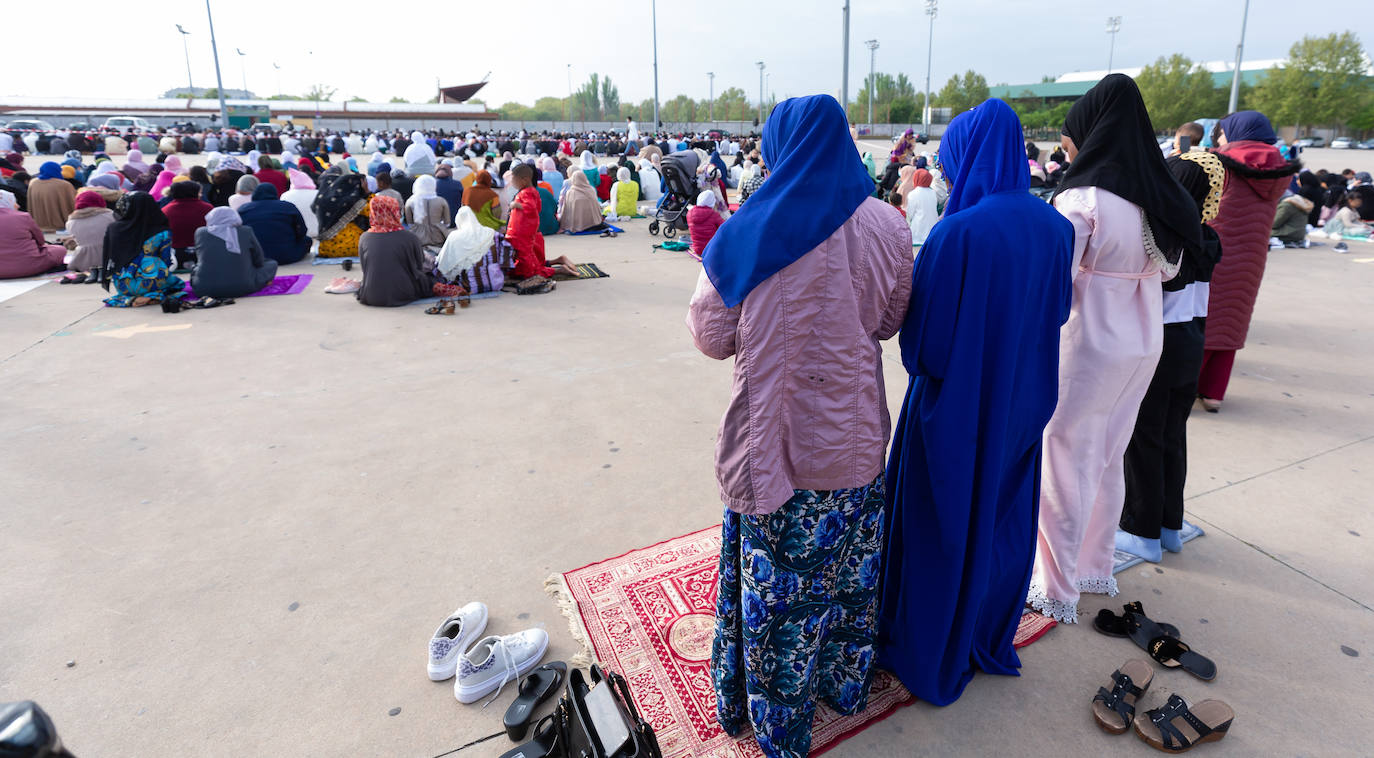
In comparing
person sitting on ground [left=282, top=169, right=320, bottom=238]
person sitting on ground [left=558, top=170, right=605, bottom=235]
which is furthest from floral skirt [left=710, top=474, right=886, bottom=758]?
person sitting on ground [left=558, top=170, right=605, bottom=235]

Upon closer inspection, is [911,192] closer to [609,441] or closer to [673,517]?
[609,441]

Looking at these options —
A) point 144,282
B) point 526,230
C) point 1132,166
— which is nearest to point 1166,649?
point 1132,166

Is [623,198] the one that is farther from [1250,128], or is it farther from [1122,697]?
[1122,697]

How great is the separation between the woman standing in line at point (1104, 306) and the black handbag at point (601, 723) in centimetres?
169

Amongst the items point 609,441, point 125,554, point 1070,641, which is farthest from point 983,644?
point 125,554

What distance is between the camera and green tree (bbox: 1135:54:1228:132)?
54344 millimetres

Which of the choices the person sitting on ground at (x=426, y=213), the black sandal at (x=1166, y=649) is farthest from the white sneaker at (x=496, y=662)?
the person sitting on ground at (x=426, y=213)

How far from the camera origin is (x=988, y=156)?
1.94 metres

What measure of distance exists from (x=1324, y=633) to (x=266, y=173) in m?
13.0

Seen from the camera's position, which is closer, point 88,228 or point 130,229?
point 130,229

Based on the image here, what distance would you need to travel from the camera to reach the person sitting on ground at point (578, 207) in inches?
452

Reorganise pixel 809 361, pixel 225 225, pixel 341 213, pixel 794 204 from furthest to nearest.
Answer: pixel 341 213, pixel 225 225, pixel 809 361, pixel 794 204

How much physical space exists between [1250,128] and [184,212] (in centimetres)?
944

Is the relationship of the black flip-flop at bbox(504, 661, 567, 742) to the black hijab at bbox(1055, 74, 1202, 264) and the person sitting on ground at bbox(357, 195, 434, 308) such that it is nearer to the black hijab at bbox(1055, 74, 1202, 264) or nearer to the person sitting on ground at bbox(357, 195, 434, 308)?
the black hijab at bbox(1055, 74, 1202, 264)
